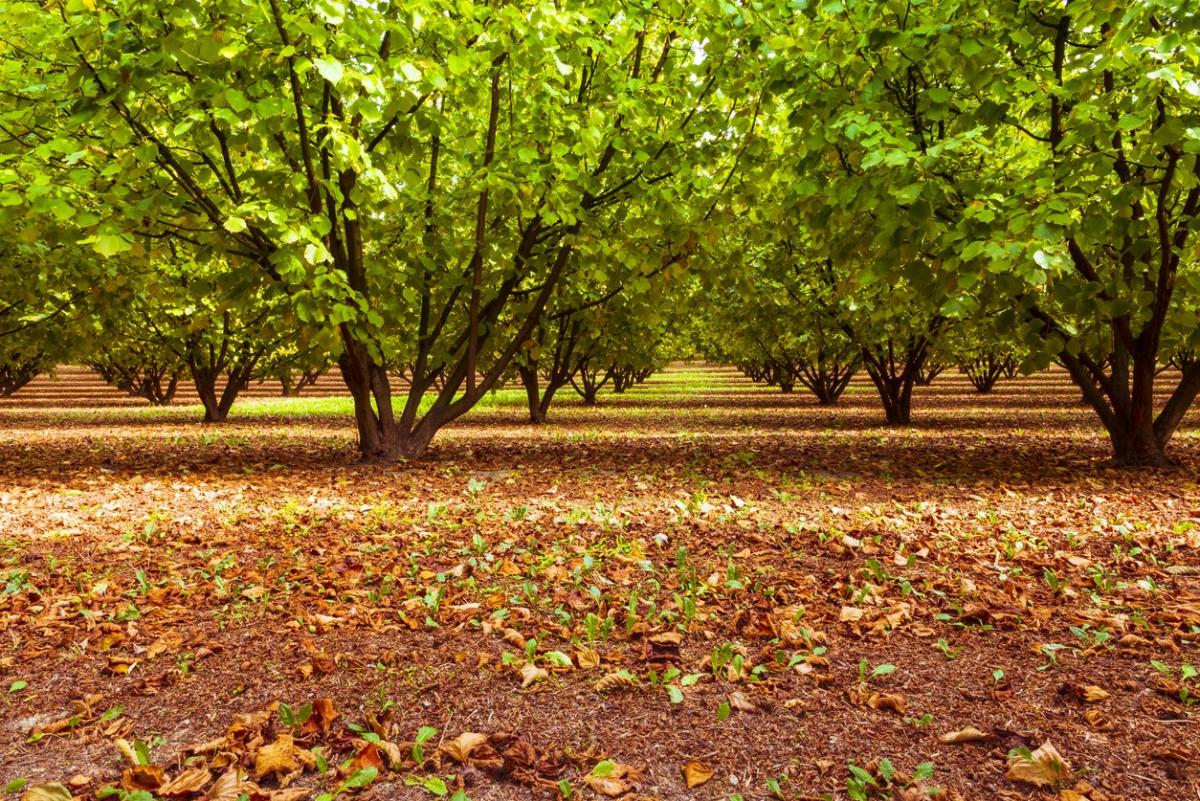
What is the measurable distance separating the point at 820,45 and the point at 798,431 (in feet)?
28.3

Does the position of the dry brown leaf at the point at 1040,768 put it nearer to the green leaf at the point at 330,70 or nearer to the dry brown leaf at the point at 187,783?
the dry brown leaf at the point at 187,783

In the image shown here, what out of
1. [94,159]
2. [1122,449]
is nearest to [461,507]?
[94,159]

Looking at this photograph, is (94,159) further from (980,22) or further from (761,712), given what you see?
(980,22)

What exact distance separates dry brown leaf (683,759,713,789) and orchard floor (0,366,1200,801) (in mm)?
15

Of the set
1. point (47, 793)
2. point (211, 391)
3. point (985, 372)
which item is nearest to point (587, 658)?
point (47, 793)

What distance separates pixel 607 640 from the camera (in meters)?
3.54

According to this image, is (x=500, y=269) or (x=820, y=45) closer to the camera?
(x=820, y=45)

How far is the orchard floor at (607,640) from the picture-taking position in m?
2.59

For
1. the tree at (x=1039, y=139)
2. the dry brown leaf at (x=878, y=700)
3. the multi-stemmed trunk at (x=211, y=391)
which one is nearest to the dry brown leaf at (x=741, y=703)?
the dry brown leaf at (x=878, y=700)

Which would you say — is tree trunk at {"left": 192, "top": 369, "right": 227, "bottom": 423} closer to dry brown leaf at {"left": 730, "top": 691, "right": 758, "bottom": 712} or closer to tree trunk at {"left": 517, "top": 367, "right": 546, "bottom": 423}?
tree trunk at {"left": 517, "top": 367, "right": 546, "bottom": 423}

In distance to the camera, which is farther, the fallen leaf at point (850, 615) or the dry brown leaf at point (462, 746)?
the fallen leaf at point (850, 615)

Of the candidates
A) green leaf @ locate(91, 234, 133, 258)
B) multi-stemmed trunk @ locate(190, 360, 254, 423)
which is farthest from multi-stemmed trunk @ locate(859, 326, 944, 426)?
multi-stemmed trunk @ locate(190, 360, 254, 423)

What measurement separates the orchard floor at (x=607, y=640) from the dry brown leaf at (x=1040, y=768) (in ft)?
0.04

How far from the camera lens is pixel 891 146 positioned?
19.3 feet
